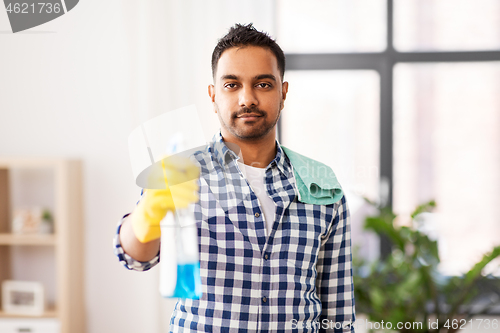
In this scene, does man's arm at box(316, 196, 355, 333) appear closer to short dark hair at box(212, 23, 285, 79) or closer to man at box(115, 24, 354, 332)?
man at box(115, 24, 354, 332)

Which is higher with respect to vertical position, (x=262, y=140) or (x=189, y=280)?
(x=262, y=140)

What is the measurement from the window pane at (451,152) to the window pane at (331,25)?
0.25 m

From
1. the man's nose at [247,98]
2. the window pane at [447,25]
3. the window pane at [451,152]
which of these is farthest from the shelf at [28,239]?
the window pane at [447,25]

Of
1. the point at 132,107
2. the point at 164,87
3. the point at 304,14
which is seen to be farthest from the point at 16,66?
the point at 304,14

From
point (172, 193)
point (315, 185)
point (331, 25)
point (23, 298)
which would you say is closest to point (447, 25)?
point (331, 25)

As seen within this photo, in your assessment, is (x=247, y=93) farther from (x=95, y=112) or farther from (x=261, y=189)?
(x=95, y=112)

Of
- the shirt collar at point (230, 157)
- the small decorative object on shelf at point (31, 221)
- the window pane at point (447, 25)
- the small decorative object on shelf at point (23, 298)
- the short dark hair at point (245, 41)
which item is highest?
the window pane at point (447, 25)

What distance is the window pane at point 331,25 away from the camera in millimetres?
2094

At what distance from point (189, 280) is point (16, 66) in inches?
77.8

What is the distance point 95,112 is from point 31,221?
61cm

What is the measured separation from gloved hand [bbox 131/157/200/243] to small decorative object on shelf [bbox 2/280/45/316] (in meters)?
1.62

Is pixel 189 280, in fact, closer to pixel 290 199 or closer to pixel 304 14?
pixel 290 199

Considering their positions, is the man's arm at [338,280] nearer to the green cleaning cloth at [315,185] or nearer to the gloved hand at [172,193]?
the green cleaning cloth at [315,185]

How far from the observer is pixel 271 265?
91cm
